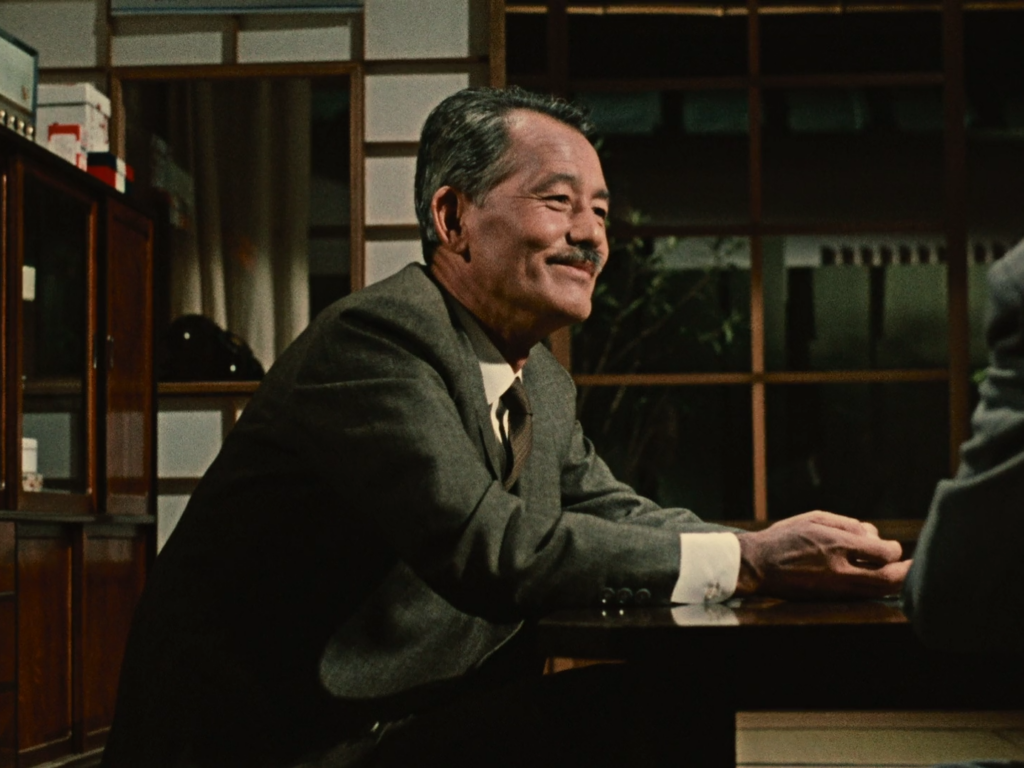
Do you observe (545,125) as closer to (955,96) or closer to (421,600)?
(421,600)

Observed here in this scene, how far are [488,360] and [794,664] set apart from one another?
815 mm

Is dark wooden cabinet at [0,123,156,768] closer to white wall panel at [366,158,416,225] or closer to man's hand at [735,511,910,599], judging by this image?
white wall panel at [366,158,416,225]

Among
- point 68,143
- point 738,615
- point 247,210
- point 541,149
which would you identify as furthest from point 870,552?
point 247,210

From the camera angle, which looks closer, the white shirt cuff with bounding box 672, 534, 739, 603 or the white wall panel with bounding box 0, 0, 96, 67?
the white shirt cuff with bounding box 672, 534, 739, 603

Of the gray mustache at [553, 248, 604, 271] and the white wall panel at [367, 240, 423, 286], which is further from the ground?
the white wall panel at [367, 240, 423, 286]

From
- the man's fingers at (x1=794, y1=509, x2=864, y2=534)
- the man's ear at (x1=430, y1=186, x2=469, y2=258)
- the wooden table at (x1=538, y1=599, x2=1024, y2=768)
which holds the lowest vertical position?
the wooden table at (x1=538, y1=599, x2=1024, y2=768)

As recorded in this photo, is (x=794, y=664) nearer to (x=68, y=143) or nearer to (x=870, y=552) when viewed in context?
(x=870, y=552)

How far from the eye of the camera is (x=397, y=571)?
1.57 metres

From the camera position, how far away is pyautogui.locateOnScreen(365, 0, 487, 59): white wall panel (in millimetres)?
4516

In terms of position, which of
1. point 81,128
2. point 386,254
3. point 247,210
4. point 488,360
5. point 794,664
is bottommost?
point 794,664

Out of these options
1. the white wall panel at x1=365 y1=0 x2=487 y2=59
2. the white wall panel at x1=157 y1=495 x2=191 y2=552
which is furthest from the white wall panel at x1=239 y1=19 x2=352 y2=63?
the white wall panel at x1=157 y1=495 x2=191 y2=552

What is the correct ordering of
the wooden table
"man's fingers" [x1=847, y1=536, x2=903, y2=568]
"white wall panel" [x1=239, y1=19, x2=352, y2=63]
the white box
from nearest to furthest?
the wooden table → "man's fingers" [x1=847, y1=536, x2=903, y2=568] → the white box → "white wall panel" [x1=239, y1=19, x2=352, y2=63]

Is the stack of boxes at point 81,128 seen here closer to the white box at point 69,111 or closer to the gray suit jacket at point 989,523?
the white box at point 69,111

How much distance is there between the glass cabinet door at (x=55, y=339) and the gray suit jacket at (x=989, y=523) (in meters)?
2.90
